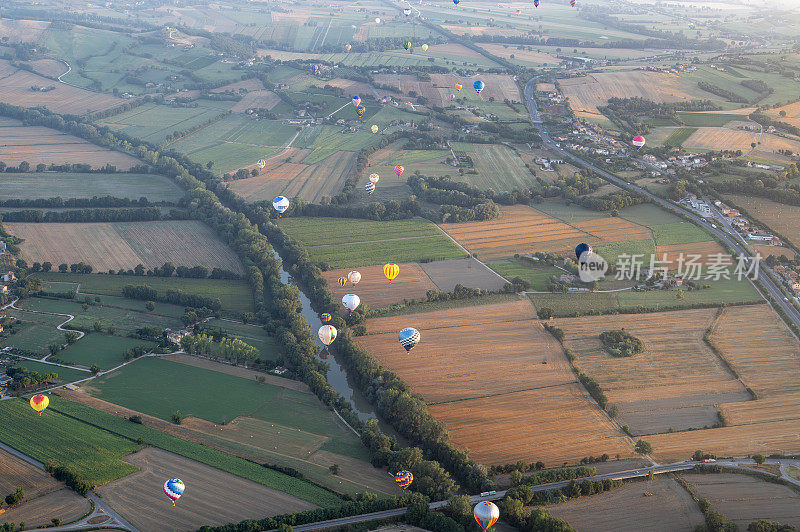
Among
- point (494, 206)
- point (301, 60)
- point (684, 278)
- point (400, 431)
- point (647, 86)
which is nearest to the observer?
point (400, 431)

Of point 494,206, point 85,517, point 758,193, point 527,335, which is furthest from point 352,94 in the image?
point 85,517

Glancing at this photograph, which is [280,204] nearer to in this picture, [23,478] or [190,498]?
[190,498]

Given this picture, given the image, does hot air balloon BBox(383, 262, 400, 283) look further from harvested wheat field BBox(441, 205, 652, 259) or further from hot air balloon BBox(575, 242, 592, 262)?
hot air balloon BBox(575, 242, 592, 262)

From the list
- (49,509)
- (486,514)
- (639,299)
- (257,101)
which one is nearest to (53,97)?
(257,101)

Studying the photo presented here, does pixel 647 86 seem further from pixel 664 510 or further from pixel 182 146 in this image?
pixel 664 510

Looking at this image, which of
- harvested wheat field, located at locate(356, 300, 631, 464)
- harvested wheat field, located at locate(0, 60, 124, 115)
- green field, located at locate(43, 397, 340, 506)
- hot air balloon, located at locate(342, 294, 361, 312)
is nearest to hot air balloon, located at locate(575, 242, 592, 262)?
harvested wheat field, located at locate(356, 300, 631, 464)

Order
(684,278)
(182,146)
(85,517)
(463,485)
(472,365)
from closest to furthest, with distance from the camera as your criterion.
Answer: (85,517) < (463,485) < (472,365) < (684,278) < (182,146)
